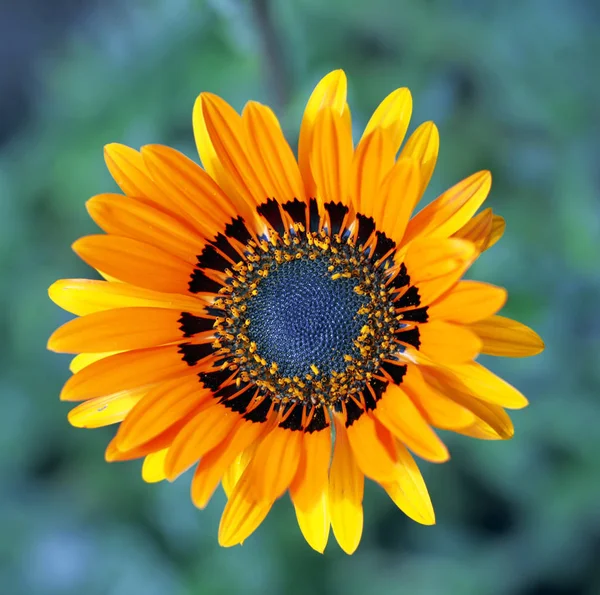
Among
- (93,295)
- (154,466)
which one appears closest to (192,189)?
(93,295)

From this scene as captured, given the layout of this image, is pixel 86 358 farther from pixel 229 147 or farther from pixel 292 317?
pixel 229 147

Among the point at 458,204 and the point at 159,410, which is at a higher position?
the point at 458,204

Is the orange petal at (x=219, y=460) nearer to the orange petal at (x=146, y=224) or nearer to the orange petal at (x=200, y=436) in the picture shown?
the orange petal at (x=200, y=436)

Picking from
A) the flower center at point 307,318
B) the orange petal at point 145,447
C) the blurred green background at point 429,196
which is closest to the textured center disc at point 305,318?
the flower center at point 307,318

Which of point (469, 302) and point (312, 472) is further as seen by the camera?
point (312, 472)

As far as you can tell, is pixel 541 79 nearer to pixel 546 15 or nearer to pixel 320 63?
pixel 546 15

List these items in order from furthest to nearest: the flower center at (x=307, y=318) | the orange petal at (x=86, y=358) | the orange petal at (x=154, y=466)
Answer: the flower center at (x=307, y=318)
the orange petal at (x=86, y=358)
the orange petal at (x=154, y=466)

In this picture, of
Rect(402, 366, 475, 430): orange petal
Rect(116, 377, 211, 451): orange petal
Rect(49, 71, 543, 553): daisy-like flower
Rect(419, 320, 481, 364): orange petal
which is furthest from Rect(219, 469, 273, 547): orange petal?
Rect(419, 320, 481, 364): orange petal
